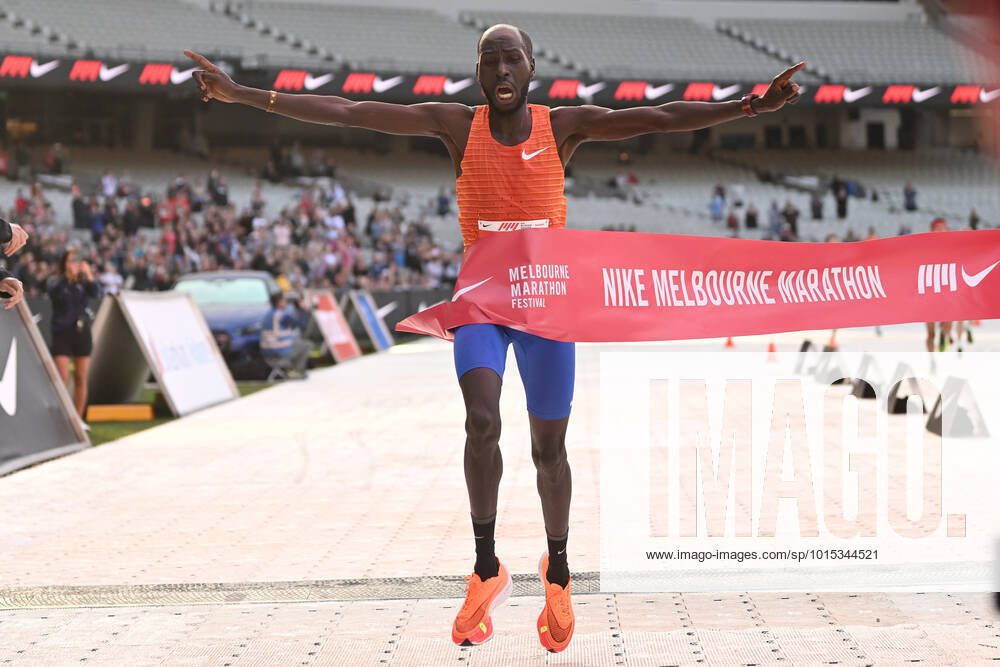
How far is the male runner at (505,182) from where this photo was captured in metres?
4.88

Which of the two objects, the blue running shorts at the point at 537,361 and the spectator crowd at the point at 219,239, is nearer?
the blue running shorts at the point at 537,361

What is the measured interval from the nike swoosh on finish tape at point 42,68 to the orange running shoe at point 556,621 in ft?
143

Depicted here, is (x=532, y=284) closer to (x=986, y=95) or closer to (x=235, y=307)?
(x=235, y=307)

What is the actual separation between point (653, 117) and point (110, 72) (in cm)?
4366

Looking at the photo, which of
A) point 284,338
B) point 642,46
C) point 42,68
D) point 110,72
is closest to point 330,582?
point 284,338

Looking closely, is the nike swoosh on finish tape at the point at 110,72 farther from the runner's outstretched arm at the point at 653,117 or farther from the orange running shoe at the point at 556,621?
the orange running shoe at the point at 556,621

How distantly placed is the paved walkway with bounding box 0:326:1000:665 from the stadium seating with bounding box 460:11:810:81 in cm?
4437


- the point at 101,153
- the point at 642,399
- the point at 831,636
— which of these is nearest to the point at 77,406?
the point at 642,399

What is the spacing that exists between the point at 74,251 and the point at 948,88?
158 feet

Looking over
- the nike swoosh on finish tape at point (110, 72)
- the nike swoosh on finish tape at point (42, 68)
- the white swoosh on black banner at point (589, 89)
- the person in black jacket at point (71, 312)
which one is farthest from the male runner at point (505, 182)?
the white swoosh on black banner at point (589, 89)

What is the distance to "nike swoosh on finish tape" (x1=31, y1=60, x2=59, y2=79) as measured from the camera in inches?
1741

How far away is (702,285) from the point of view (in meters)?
5.53

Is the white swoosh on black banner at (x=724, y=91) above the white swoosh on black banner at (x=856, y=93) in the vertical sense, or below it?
above

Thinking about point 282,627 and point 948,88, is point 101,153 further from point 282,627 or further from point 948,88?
point 282,627
